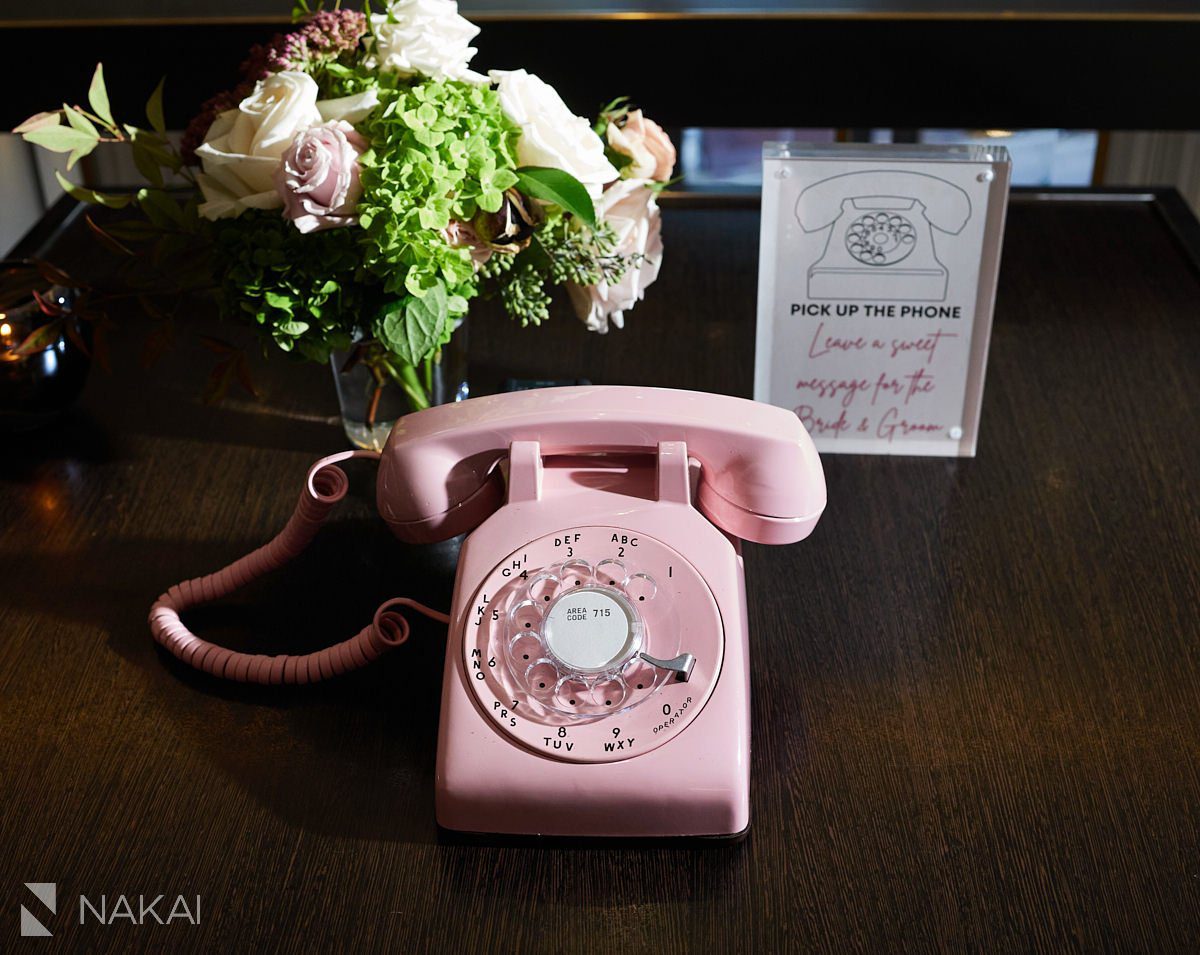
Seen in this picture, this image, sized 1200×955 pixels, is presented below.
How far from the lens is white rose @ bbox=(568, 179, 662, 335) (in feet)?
3.04

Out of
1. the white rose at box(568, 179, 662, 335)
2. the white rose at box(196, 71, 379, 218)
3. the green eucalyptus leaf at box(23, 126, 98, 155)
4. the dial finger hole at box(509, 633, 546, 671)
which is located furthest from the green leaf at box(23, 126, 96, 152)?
the dial finger hole at box(509, 633, 546, 671)

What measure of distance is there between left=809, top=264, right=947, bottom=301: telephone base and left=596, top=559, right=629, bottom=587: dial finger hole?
13.8 inches

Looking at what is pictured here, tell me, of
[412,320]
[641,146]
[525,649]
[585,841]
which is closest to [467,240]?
[412,320]

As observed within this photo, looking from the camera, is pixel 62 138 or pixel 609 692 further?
pixel 62 138

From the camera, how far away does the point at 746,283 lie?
1309mm

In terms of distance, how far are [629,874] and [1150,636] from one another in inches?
16.1

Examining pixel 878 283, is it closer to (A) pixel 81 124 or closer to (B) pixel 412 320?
(B) pixel 412 320

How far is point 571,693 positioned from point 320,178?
346 mm

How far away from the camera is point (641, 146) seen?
93cm

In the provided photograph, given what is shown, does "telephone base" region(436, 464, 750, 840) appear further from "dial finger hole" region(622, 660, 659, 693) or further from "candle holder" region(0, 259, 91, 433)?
"candle holder" region(0, 259, 91, 433)

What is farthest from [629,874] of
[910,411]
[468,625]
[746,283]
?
[746,283]

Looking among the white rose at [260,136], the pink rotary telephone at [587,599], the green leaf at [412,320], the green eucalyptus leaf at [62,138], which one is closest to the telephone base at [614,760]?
the pink rotary telephone at [587,599]

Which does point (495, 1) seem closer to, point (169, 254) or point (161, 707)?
point (169, 254)

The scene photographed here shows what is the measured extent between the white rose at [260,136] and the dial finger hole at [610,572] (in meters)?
0.32
